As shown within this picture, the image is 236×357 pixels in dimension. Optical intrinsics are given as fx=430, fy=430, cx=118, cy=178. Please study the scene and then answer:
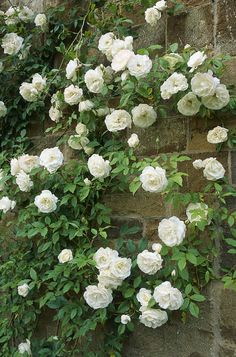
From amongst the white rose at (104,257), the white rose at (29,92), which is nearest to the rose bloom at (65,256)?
the white rose at (104,257)

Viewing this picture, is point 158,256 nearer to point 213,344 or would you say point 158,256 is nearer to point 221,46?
point 213,344

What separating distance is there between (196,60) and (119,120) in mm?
483

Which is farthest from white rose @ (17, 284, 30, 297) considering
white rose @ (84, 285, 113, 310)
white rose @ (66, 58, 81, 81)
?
white rose @ (66, 58, 81, 81)

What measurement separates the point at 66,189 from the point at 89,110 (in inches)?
17.6

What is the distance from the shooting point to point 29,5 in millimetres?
3059

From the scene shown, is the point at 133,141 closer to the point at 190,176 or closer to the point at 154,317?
the point at 190,176

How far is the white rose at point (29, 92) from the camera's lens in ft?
8.49

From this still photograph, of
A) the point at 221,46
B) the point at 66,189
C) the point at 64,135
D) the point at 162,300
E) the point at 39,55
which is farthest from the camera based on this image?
the point at 39,55

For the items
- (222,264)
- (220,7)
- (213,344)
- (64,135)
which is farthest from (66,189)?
(220,7)

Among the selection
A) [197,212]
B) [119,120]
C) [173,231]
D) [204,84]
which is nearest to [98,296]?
[173,231]

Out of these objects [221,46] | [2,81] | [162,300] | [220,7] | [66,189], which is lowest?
[162,300]

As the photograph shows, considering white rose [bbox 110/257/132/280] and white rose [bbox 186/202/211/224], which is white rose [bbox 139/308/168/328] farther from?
white rose [bbox 186/202/211/224]

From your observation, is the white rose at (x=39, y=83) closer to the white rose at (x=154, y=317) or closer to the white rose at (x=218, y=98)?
the white rose at (x=218, y=98)

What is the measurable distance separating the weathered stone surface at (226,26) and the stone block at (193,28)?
4cm
